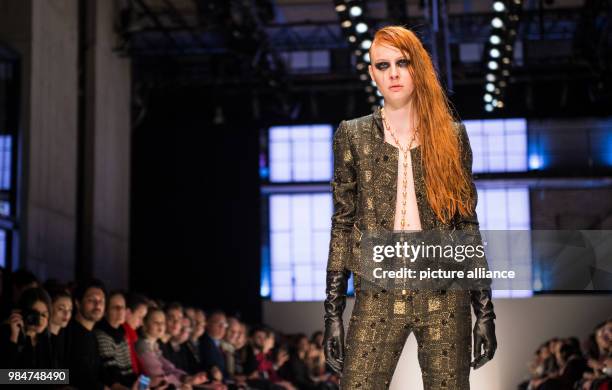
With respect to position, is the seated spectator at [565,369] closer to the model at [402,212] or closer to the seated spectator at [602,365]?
the seated spectator at [602,365]

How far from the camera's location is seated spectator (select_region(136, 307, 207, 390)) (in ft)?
24.1

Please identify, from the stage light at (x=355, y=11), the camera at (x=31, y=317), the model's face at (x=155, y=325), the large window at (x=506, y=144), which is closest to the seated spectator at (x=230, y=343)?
the model's face at (x=155, y=325)

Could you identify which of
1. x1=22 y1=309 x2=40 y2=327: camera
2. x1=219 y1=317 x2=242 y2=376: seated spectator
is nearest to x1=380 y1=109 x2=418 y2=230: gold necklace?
x1=22 y1=309 x2=40 y2=327: camera

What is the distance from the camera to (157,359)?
750 cm

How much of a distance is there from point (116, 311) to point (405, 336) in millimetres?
4608

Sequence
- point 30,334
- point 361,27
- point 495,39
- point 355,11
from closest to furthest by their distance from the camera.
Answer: point 30,334, point 355,11, point 361,27, point 495,39

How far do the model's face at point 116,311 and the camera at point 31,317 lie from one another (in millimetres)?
1343

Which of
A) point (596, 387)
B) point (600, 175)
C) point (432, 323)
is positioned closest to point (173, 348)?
point (596, 387)

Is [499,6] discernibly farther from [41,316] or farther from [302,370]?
[41,316]

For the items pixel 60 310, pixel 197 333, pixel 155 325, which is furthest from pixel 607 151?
pixel 60 310

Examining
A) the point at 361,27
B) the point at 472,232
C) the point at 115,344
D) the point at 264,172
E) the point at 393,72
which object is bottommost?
the point at 115,344

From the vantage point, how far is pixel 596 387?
6691mm

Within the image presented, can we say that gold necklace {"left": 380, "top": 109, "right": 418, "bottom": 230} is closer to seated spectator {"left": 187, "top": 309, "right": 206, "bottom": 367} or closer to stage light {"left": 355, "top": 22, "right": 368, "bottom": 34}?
seated spectator {"left": 187, "top": 309, "right": 206, "bottom": 367}

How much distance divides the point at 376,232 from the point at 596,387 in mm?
4508
